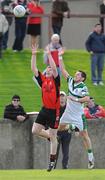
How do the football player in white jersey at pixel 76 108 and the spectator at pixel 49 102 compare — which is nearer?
the spectator at pixel 49 102

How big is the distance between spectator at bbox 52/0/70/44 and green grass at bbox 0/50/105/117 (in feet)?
3.84

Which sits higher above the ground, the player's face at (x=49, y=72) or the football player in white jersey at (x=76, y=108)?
the player's face at (x=49, y=72)

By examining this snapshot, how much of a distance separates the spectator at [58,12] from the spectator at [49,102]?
33.2 feet

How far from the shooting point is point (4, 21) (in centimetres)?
2858

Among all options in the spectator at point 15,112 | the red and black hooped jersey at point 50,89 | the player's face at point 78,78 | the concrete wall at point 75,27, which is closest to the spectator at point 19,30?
the concrete wall at point 75,27

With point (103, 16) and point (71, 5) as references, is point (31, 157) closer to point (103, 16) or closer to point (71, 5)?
point (103, 16)

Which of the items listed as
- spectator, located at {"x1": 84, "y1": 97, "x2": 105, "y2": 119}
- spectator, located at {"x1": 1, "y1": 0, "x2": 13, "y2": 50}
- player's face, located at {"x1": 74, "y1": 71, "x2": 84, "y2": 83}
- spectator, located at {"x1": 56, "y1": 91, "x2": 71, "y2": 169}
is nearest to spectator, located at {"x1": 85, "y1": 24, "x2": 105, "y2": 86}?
spectator, located at {"x1": 1, "y1": 0, "x2": 13, "y2": 50}

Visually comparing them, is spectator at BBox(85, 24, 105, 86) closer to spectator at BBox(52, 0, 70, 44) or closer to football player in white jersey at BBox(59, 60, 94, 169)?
spectator at BBox(52, 0, 70, 44)

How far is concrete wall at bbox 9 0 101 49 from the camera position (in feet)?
111

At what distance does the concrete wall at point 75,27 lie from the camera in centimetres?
3394
